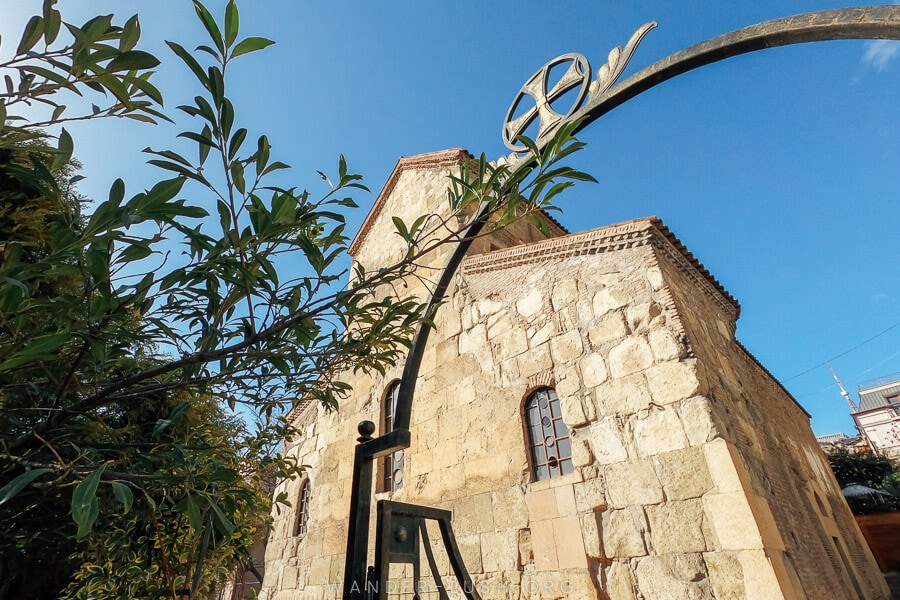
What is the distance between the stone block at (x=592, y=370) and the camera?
4.45 meters

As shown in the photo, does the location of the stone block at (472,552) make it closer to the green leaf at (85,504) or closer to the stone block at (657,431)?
the stone block at (657,431)

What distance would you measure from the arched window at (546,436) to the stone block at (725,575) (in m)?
1.35

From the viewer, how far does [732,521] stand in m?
3.37

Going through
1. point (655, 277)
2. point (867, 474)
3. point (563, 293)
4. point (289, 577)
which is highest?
point (563, 293)

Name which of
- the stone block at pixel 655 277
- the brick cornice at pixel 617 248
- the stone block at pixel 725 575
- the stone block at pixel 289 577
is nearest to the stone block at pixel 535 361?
the brick cornice at pixel 617 248

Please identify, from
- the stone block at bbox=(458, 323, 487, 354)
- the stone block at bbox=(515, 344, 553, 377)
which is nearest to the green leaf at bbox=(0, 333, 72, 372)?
the stone block at bbox=(515, 344, 553, 377)

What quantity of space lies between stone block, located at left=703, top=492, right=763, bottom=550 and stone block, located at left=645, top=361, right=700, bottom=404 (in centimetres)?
82

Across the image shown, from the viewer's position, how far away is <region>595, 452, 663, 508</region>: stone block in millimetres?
3771

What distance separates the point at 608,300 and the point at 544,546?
2524 mm

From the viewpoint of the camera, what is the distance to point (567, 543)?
406 cm

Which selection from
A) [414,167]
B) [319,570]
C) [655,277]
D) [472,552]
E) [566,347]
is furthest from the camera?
[414,167]

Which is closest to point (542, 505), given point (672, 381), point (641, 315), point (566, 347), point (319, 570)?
point (566, 347)

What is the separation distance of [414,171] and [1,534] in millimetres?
8006

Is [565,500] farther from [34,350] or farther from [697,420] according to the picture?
[34,350]
